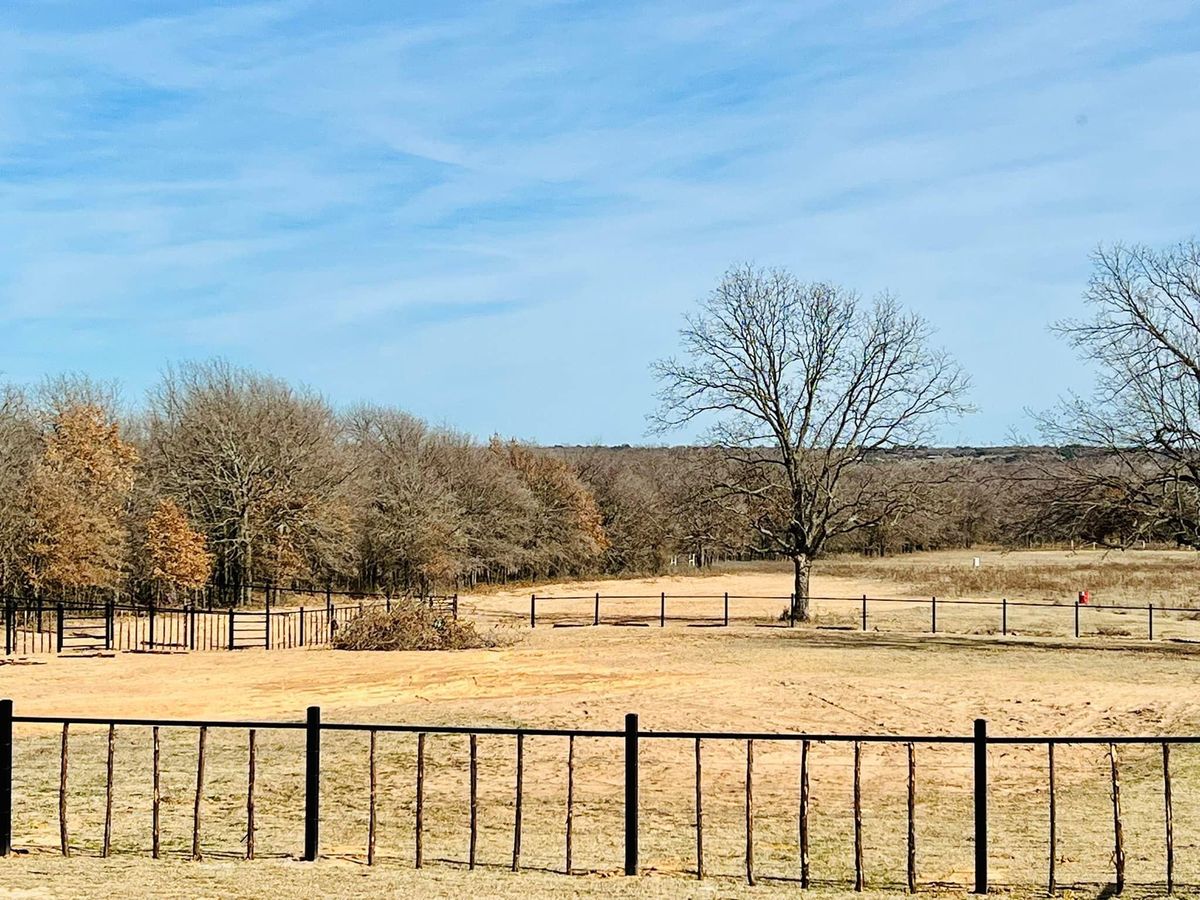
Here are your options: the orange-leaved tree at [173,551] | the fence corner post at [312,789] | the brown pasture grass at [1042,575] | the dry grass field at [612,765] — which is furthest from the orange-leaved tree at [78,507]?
the fence corner post at [312,789]

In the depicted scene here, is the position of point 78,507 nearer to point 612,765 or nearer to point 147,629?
point 147,629

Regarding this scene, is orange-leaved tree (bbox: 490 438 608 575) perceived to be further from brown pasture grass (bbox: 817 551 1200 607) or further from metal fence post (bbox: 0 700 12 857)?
metal fence post (bbox: 0 700 12 857)

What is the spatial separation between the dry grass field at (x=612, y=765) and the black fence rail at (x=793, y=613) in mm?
4915

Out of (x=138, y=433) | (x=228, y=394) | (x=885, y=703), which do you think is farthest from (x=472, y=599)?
(x=885, y=703)

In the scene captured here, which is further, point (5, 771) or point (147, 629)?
point (147, 629)

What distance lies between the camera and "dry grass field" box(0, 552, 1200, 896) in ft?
32.0

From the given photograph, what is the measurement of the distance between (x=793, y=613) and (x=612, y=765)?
90.1 feet

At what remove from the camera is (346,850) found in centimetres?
1066

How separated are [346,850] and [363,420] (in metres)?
68.5

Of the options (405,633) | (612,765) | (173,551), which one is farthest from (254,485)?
(612,765)

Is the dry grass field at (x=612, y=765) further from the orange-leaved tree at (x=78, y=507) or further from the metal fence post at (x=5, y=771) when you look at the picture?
the orange-leaved tree at (x=78, y=507)

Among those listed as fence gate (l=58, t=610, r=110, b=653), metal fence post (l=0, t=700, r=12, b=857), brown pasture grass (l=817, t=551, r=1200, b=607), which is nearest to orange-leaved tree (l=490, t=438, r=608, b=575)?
brown pasture grass (l=817, t=551, r=1200, b=607)

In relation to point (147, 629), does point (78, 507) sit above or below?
above

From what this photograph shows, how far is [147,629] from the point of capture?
39.2 meters
